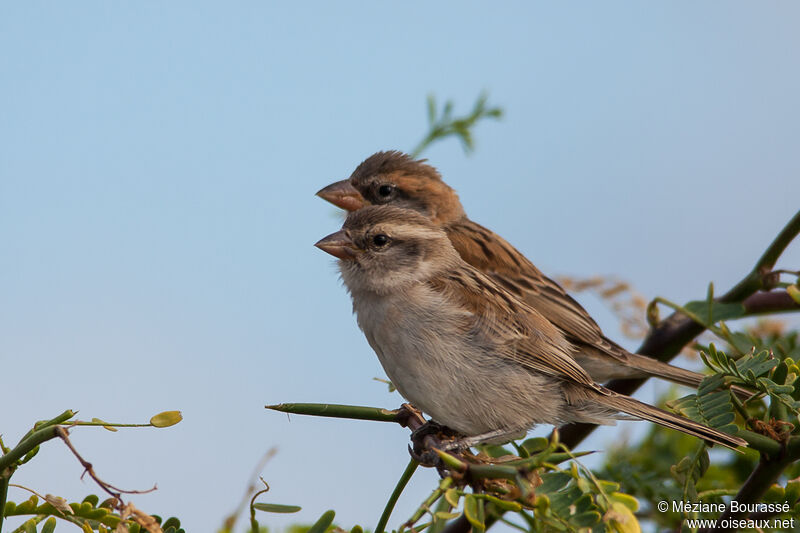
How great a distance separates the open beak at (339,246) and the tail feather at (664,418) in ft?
3.31

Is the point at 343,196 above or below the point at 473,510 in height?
above

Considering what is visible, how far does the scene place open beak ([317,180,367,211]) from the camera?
172 inches

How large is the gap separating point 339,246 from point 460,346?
1.98ft

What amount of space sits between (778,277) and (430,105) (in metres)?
1.54

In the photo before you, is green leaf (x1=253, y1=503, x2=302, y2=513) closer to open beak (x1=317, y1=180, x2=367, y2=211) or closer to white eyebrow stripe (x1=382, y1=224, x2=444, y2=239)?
white eyebrow stripe (x1=382, y1=224, x2=444, y2=239)

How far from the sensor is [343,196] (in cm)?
439

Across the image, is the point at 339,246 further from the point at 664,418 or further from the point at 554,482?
the point at 554,482

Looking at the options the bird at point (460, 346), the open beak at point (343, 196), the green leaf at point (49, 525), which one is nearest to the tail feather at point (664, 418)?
the bird at point (460, 346)

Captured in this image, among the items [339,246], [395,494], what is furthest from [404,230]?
[395,494]

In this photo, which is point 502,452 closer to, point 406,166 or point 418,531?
point 418,531

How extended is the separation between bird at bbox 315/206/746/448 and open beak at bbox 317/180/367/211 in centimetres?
120
